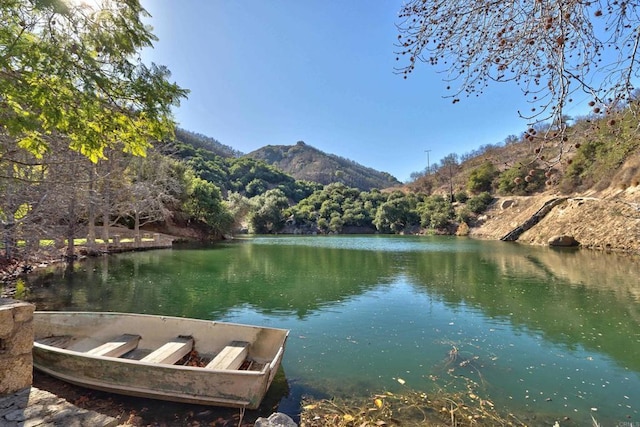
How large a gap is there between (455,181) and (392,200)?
14.9m

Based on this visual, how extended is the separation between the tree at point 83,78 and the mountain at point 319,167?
119549mm

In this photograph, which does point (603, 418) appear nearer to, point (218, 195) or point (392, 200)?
point (218, 195)

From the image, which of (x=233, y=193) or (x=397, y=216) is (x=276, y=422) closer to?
(x=233, y=193)

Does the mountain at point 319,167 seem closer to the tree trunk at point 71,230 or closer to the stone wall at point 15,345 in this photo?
the tree trunk at point 71,230

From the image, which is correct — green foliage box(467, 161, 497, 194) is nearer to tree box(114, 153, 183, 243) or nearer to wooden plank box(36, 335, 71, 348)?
tree box(114, 153, 183, 243)

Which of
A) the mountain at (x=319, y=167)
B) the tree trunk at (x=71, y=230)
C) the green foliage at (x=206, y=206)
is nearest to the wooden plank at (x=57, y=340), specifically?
the tree trunk at (x=71, y=230)

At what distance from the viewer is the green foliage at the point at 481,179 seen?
54128 mm

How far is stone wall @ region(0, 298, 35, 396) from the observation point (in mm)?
3555

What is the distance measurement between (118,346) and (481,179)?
187 feet

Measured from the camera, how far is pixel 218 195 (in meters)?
40.0

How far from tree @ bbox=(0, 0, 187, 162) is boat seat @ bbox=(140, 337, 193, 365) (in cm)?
304

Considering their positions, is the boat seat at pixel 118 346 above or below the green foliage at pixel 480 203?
below

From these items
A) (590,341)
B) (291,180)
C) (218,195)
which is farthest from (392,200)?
(590,341)

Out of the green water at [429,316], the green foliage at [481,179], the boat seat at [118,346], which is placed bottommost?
the green water at [429,316]
